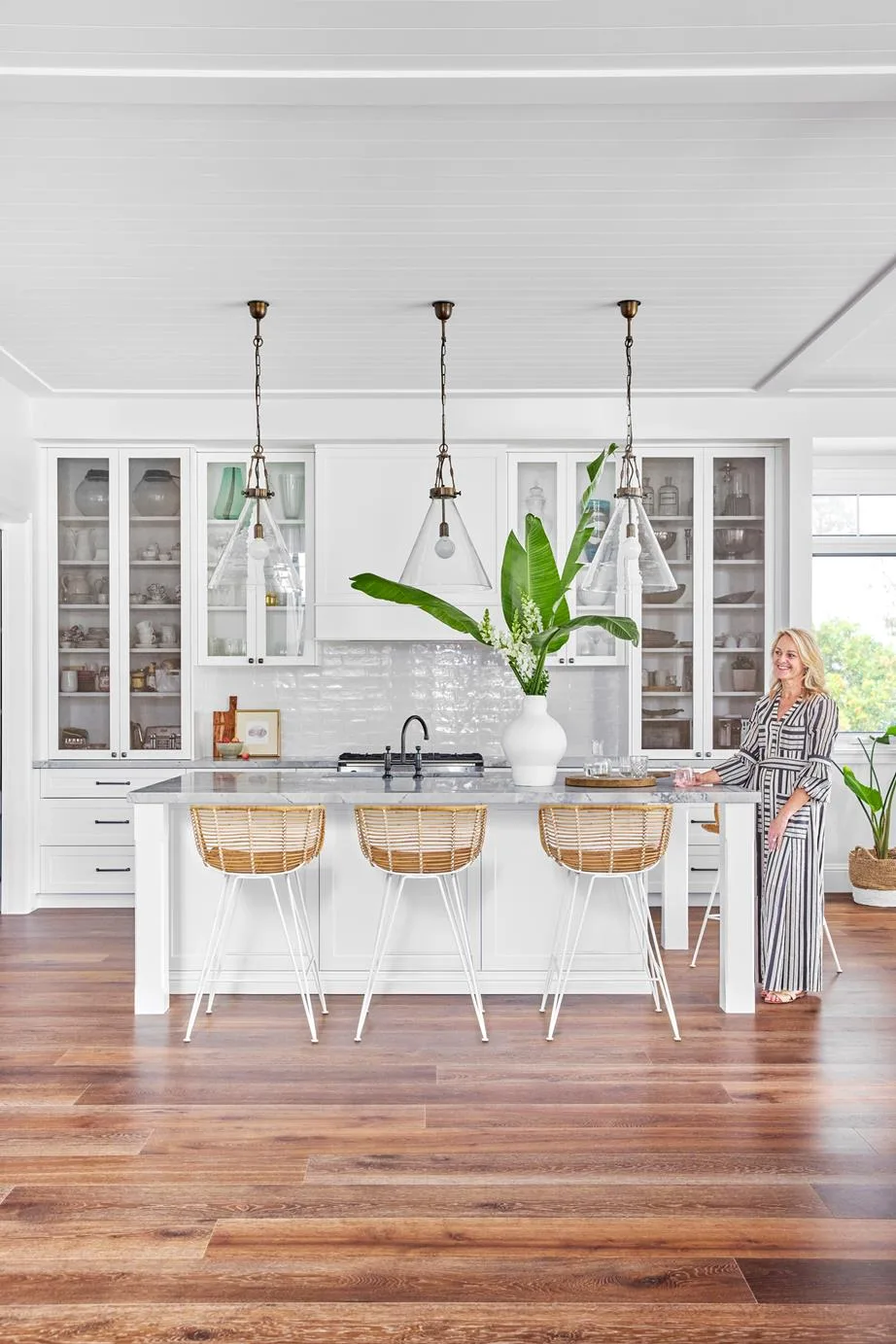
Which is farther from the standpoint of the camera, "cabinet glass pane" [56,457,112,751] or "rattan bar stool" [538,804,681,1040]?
"cabinet glass pane" [56,457,112,751]

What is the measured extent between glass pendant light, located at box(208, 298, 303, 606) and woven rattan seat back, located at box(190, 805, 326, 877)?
95 centimetres

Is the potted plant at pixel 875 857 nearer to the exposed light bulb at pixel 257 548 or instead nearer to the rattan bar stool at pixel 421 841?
the rattan bar stool at pixel 421 841

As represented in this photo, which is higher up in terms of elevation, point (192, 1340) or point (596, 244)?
point (596, 244)

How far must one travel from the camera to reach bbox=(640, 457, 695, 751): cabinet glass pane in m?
6.29

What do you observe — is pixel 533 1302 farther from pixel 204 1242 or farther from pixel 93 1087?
pixel 93 1087

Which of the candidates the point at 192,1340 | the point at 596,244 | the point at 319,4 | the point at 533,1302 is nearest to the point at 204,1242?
the point at 192,1340

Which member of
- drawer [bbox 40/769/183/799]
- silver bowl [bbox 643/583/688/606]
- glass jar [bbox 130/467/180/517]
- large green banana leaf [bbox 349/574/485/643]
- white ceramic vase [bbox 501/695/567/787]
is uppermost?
glass jar [bbox 130/467/180/517]

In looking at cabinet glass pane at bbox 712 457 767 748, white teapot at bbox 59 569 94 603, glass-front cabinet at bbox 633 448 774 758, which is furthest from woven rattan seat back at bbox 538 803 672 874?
white teapot at bbox 59 569 94 603

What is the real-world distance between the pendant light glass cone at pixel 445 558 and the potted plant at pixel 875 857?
265 cm

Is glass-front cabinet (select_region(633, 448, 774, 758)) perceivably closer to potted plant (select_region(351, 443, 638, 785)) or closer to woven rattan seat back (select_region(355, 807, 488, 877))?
potted plant (select_region(351, 443, 638, 785))

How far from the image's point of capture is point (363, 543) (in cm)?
612

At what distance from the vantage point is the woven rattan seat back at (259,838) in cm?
401

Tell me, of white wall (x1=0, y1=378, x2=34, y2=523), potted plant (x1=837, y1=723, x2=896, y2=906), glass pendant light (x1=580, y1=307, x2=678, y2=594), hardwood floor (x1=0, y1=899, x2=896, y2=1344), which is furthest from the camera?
potted plant (x1=837, y1=723, x2=896, y2=906)

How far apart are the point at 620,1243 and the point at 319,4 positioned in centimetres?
285
